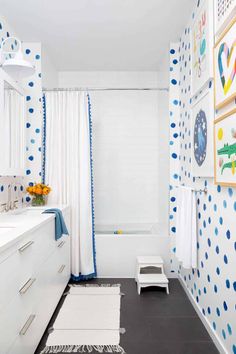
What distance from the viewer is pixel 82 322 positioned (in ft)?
7.52

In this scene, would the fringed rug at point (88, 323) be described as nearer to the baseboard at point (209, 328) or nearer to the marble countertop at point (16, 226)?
the baseboard at point (209, 328)

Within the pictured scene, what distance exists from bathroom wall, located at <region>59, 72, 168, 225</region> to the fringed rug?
1.33 metres

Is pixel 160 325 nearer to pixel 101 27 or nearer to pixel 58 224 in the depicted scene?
pixel 58 224

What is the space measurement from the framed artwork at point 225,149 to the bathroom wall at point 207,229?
0.08m

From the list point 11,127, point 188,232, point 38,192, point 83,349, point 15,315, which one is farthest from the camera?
point 38,192

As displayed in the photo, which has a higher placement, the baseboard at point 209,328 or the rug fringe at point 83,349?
the baseboard at point 209,328

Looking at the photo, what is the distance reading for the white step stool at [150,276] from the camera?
9.46 ft

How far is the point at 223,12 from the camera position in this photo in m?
1.75

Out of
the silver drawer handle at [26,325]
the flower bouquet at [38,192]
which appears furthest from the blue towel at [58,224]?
the silver drawer handle at [26,325]

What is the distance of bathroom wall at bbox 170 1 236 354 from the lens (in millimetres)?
1727

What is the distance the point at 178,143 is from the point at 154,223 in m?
1.30

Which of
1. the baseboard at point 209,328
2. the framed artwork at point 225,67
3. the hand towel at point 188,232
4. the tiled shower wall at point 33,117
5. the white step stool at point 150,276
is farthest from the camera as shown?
the tiled shower wall at point 33,117

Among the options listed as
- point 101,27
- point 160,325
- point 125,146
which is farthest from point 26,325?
point 125,146

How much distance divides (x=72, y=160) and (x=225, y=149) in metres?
1.86
